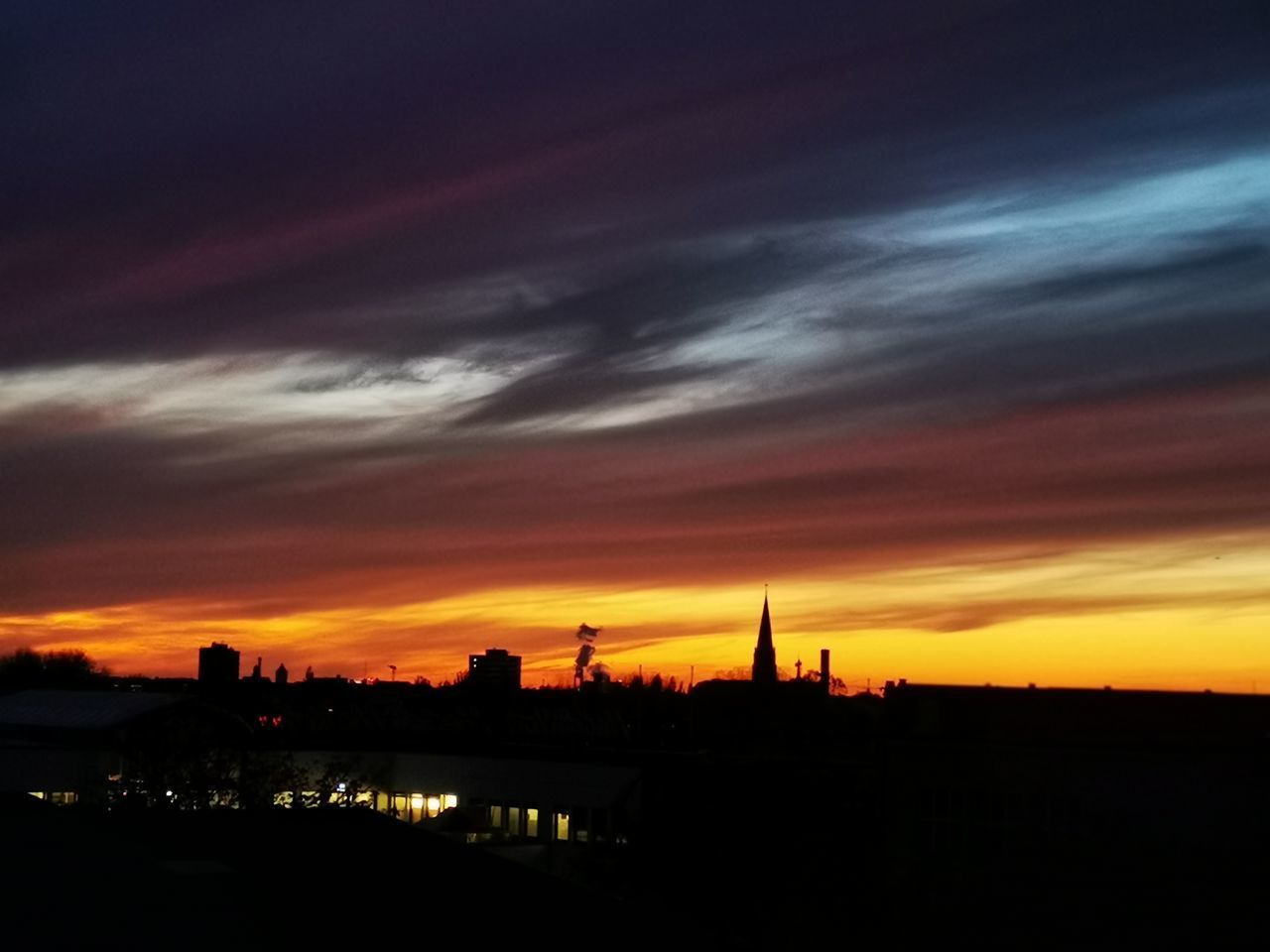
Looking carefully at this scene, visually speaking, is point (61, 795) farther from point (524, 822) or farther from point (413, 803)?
point (524, 822)

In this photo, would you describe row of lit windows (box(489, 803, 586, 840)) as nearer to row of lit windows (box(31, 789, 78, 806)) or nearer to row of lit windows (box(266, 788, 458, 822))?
row of lit windows (box(266, 788, 458, 822))

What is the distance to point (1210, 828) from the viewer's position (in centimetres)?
5631

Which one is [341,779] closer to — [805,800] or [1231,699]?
[805,800]

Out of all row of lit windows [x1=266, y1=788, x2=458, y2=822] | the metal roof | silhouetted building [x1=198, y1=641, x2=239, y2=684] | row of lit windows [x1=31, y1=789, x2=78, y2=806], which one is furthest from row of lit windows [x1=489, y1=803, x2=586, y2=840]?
silhouetted building [x1=198, y1=641, x2=239, y2=684]

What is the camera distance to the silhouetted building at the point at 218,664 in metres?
172

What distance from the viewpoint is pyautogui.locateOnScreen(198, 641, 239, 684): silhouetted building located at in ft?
565

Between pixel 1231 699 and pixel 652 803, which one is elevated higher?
pixel 1231 699

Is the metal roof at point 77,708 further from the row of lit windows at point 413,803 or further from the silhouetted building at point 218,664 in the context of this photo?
the silhouetted building at point 218,664

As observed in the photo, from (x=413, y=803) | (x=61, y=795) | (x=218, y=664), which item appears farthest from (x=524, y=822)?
(x=218, y=664)

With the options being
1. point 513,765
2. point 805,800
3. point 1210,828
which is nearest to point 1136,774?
point 1210,828

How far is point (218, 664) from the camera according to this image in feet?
575

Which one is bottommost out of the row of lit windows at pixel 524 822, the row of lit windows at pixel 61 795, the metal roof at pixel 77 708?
the row of lit windows at pixel 524 822

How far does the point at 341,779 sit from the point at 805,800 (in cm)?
2403

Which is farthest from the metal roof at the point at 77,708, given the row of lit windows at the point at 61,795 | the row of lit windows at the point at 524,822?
the row of lit windows at the point at 524,822
